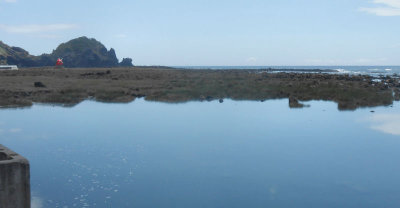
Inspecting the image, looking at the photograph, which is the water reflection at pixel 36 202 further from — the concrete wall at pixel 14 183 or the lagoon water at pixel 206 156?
the concrete wall at pixel 14 183

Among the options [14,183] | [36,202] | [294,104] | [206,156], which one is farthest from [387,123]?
[14,183]

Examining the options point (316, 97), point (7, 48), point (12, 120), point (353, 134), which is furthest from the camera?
point (7, 48)

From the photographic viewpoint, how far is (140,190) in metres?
15.8

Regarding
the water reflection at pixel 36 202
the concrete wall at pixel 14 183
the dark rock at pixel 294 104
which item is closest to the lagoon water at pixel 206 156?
the water reflection at pixel 36 202

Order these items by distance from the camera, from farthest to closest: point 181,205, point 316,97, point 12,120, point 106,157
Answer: point 316,97, point 12,120, point 106,157, point 181,205

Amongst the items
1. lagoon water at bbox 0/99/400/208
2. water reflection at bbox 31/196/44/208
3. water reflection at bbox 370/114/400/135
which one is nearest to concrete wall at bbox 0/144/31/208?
water reflection at bbox 31/196/44/208

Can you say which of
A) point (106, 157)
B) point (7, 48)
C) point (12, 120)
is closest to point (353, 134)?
point (106, 157)

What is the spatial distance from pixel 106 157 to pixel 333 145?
42.9 feet

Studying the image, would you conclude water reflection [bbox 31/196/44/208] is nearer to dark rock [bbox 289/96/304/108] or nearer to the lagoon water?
the lagoon water

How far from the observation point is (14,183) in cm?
1012

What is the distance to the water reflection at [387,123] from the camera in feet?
93.9

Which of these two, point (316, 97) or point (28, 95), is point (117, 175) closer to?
point (28, 95)

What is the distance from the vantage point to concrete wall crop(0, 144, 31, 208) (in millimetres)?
9945

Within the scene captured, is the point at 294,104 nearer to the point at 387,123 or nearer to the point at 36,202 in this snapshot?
the point at 387,123
